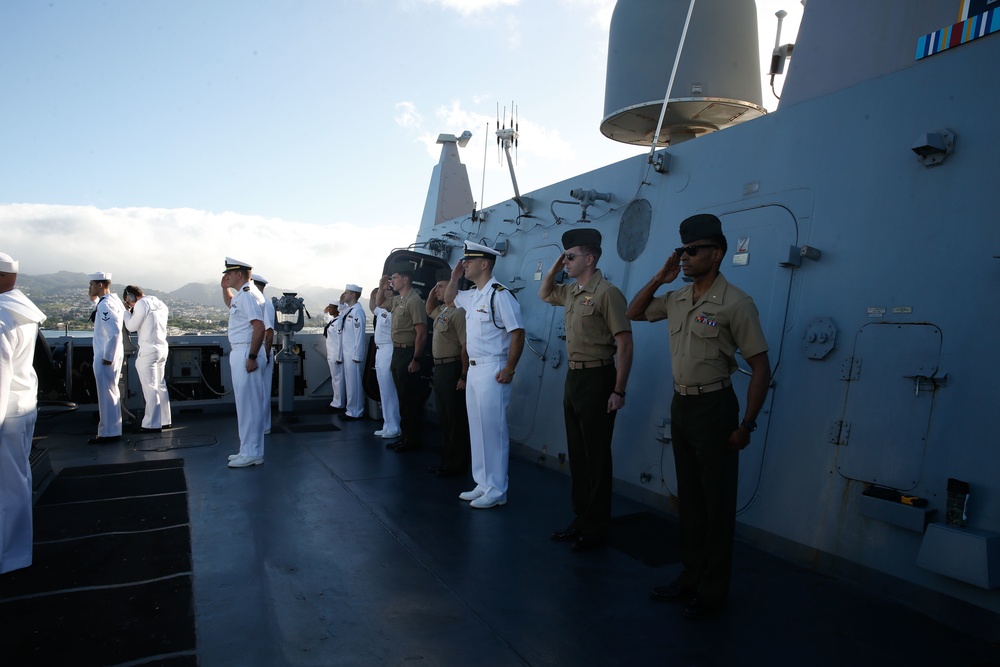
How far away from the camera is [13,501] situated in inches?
123

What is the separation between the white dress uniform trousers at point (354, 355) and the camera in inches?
321

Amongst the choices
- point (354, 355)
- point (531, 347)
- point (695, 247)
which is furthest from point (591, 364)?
point (354, 355)

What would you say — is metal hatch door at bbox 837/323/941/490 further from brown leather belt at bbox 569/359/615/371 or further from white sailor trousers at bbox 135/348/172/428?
white sailor trousers at bbox 135/348/172/428

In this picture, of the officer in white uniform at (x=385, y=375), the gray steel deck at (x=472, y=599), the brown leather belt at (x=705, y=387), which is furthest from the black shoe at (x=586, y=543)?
the officer in white uniform at (x=385, y=375)

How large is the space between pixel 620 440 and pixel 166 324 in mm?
5254

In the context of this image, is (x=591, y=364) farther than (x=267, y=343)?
No

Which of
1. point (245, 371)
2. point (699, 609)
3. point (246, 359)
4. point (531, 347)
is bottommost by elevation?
point (699, 609)

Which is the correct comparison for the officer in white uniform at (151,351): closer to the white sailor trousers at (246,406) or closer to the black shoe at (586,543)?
the white sailor trousers at (246,406)

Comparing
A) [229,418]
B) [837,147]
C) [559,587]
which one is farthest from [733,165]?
[229,418]

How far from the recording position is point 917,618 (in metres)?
2.62

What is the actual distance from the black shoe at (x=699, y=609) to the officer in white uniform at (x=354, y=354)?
5.99 metres

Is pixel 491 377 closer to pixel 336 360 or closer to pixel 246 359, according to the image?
pixel 246 359

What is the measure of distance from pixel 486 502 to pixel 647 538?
113 cm

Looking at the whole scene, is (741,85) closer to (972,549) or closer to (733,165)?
(733,165)
